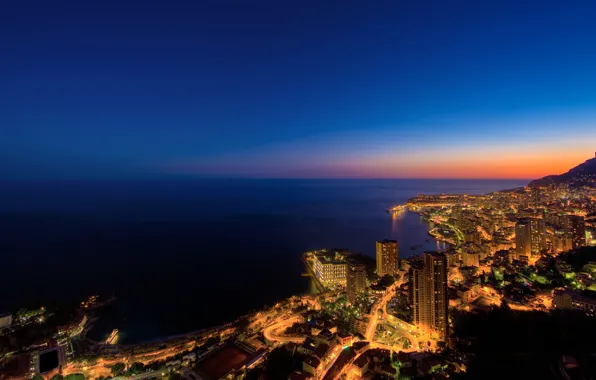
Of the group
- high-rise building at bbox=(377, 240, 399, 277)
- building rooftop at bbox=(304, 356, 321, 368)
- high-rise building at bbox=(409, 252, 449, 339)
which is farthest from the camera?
high-rise building at bbox=(377, 240, 399, 277)

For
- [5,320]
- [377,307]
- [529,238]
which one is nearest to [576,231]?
[529,238]

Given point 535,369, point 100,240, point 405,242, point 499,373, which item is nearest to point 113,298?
point 100,240

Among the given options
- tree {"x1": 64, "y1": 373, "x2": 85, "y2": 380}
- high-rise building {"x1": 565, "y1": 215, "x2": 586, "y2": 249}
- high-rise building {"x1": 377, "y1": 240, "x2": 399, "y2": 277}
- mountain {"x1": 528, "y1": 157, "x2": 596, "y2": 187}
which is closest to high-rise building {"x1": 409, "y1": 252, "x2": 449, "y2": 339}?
high-rise building {"x1": 377, "y1": 240, "x2": 399, "y2": 277}

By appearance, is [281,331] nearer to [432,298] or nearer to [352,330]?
[352,330]

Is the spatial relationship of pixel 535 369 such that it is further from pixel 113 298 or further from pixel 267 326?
pixel 113 298

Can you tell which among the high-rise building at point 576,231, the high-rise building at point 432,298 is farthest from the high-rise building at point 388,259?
the high-rise building at point 576,231

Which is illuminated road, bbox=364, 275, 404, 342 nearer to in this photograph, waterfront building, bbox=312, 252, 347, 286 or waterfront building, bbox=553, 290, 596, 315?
waterfront building, bbox=312, 252, 347, 286
